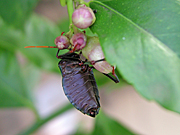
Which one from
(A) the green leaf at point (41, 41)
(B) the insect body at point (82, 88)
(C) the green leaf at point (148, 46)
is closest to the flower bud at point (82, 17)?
(C) the green leaf at point (148, 46)

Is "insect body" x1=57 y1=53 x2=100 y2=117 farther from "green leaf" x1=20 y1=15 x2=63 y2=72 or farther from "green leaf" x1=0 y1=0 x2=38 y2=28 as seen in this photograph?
"green leaf" x1=20 y1=15 x2=63 y2=72

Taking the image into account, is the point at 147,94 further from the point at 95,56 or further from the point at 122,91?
the point at 122,91

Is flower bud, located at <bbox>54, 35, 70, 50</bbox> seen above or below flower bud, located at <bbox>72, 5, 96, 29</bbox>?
below

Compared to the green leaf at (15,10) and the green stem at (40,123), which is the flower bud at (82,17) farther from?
the green stem at (40,123)

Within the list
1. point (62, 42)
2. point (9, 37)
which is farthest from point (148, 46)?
point (9, 37)

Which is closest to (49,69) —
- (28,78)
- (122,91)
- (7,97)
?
(7,97)

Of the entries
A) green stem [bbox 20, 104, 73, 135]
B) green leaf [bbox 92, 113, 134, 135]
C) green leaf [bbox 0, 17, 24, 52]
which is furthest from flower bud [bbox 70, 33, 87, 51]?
green leaf [bbox 92, 113, 134, 135]

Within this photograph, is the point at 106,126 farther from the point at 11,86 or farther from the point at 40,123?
the point at 11,86
